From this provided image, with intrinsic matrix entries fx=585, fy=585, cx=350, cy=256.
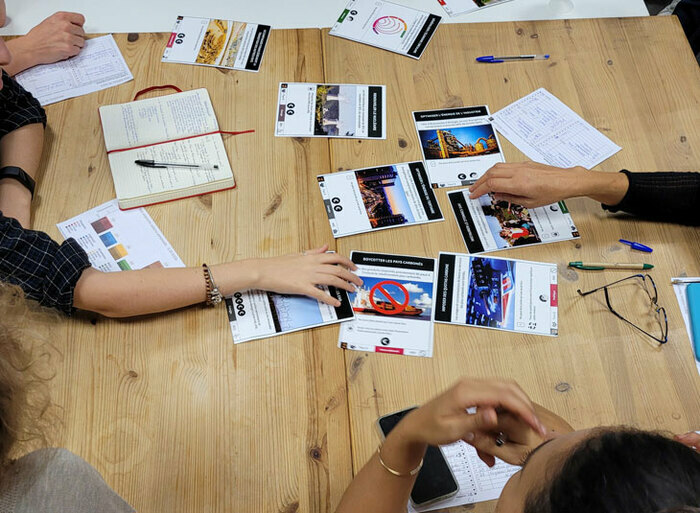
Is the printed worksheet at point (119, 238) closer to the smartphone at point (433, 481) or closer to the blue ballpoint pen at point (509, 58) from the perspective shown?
the smartphone at point (433, 481)

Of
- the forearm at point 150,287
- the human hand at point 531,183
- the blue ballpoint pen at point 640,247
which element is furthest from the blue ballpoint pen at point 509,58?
the forearm at point 150,287

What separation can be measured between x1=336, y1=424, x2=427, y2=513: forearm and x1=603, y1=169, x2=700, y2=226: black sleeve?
78cm

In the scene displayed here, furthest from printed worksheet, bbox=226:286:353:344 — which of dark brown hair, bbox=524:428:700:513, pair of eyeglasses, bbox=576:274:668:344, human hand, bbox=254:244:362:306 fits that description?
dark brown hair, bbox=524:428:700:513

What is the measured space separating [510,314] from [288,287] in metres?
0.47

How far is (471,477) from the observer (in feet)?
3.48

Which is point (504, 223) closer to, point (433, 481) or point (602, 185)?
point (602, 185)

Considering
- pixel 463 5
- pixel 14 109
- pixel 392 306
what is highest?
pixel 463 5

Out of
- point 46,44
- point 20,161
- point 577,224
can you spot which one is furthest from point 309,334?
point 46,44

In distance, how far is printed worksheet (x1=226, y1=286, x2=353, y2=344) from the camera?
120 cm

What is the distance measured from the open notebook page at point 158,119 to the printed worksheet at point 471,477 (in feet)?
3.10

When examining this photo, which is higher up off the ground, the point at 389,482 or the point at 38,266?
the point at 38,266

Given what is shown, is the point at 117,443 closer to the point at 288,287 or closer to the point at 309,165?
the point at 288,287

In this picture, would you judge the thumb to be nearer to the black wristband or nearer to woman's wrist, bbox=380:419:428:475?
woman's wrist, bbox=380:419:428:475

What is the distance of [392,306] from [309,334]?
0.60 feet
